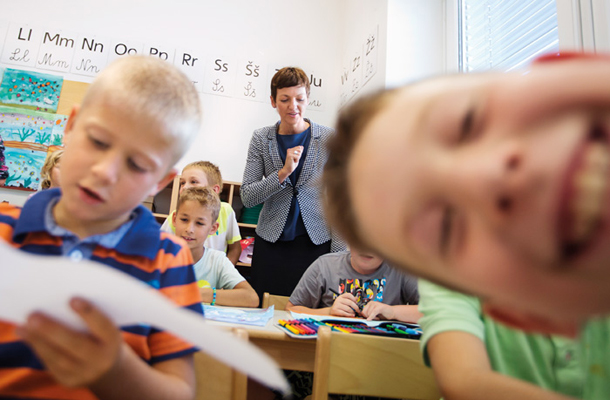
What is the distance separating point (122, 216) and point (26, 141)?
9.80 feet

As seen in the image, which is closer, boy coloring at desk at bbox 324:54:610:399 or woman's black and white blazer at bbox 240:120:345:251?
boy coloring at desk at bbox 324:54:610:399

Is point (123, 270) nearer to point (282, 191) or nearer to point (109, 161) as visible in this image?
point (109, 161)

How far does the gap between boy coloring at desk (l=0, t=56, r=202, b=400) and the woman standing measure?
1.27 meters

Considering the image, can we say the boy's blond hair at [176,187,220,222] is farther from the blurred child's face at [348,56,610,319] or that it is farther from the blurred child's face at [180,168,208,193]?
the blurred child's face at [348,56,610,319]

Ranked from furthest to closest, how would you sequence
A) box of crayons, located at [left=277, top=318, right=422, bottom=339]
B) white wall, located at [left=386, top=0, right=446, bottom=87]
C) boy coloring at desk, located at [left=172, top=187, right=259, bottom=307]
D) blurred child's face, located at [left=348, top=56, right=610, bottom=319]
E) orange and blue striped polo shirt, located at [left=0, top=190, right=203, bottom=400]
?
white wall, located at [left=386, top=0, right=446, bottom=87] < boy coloring at desk, located at [left=172, top=187, right=259, bottom=307] < box of crayons, located at [left=277, top=318, right=422, bottom=339] < orange and blue striped polo shirt, located at [left=0, top=190, right=203, bottom=400] < blurred child's face, located at [left=348, top=56, right=610, bottom=319]

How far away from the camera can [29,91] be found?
2986 millimetres

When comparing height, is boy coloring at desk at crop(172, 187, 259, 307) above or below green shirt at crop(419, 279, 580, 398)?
above

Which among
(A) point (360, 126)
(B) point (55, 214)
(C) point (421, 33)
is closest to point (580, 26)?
(C) point (421, 33)

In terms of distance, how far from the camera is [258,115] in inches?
134

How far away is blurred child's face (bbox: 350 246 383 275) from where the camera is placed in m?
1.50

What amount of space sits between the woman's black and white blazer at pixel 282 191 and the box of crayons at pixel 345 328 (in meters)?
0.80

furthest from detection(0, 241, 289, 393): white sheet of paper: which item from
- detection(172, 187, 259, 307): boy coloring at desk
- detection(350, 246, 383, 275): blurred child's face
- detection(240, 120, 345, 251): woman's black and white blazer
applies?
detection(240, 120, 345, 251): woman's black and white blazer

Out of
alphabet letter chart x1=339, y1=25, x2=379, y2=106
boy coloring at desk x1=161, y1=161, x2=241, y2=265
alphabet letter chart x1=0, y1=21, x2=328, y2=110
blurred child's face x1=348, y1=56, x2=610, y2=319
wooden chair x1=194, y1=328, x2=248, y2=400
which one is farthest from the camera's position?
alphabet letter chart x1=0, y1=21, x2=328, y2=110

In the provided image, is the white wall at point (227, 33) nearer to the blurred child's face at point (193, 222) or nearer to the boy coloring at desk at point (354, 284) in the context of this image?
the blurred child's face at point (193, 222)
